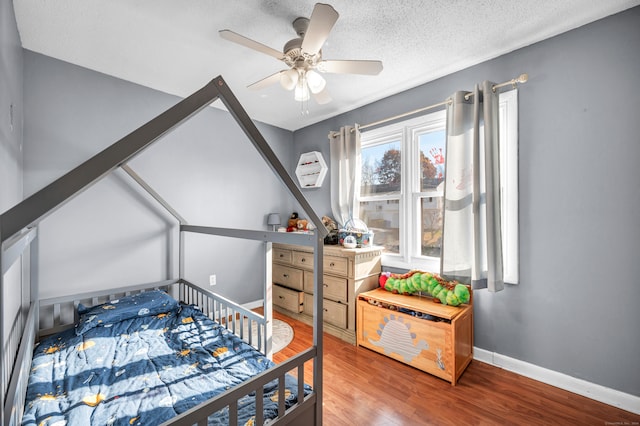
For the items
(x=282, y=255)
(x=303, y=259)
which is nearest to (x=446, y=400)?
(x=303, y=259)

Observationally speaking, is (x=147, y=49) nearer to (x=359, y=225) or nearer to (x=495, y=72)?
(x=359, y=225)

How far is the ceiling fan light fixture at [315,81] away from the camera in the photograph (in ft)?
6.33

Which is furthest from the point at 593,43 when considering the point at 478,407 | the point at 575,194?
the point at 478,407

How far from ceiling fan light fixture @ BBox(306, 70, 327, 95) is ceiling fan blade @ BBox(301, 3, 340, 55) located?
0.71 feet

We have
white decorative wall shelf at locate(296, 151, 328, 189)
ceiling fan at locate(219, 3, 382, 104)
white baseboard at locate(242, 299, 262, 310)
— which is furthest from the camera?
white decorative wall shelf at locate(296, 151, 328, 189)

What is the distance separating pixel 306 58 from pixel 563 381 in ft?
9.23

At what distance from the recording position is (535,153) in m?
2.07

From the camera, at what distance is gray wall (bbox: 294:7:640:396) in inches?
68.6

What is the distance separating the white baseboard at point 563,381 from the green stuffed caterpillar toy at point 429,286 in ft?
1.64

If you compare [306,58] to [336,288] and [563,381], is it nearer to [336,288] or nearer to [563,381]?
[336,288]

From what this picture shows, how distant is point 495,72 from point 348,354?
2670 mm

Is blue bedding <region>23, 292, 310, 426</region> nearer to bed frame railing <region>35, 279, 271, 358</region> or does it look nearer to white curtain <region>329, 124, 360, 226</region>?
bed frame railing <region>35, 279, 271, 358</region>

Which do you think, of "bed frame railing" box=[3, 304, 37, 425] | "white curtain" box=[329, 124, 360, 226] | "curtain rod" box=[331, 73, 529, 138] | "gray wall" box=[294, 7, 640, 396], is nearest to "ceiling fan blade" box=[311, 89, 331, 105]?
"curtain rod" box=[331, 73, 529, 138]

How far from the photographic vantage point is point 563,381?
1.95 m
